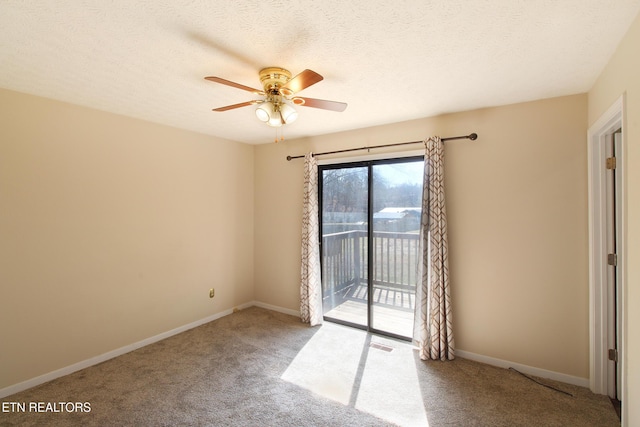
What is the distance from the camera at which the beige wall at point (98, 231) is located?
2.40 meters

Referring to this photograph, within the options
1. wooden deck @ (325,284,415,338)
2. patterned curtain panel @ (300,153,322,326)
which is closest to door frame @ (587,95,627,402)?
wooden deck @ (325,284,415,338)

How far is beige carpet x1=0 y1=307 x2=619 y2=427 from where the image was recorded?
2.08 metres

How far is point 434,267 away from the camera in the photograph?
2.92 m

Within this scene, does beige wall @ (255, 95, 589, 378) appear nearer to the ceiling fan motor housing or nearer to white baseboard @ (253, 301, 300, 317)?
the ceiling fan motor housing

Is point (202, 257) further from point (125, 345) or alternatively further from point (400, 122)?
point (400, 122)

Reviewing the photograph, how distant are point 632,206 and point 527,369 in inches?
70.4

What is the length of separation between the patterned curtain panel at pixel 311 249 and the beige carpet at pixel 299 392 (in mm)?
576

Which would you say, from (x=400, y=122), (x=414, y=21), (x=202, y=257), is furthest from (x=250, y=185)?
(x=414, y=21)

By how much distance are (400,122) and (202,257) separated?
291cm

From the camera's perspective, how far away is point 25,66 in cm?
198

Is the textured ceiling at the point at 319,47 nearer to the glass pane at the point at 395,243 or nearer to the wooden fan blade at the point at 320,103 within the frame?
the wooden fan blade at the point at 320,103

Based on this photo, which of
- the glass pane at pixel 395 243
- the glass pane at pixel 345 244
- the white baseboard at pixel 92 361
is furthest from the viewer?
the glass pane at pixel 345 244

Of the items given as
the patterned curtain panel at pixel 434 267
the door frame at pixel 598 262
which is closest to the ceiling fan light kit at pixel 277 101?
the patterned curtain panel at pixel 434 267

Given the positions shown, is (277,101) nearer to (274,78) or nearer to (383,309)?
(274,78)
